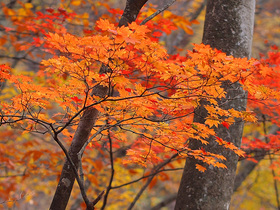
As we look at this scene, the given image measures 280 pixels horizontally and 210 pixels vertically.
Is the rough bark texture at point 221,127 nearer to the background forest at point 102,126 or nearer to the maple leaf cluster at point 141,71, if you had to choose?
the background forest at point 102,126

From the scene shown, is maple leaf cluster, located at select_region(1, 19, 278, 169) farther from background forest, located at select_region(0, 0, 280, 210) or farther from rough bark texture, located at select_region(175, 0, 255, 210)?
rough bark texture, located at select_region(175, 0, 255, 210)

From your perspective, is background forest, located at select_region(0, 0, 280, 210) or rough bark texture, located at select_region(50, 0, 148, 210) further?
background forest, located at select_region(0, 0, 280, 210)

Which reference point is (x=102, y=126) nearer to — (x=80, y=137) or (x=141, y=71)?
(x=80, y=137)

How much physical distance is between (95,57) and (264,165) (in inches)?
379

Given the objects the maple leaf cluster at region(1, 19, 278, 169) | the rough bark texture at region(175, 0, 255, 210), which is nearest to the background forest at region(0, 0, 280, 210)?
the maple leaf cluster at region(1, 19, 278, 169)

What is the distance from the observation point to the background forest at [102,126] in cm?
291

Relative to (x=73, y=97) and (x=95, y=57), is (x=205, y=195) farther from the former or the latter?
(x=95, y=57)

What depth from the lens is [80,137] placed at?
2664 mm

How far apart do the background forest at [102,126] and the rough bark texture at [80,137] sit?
14cm

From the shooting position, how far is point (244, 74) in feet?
7.53

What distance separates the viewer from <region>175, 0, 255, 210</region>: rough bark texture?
9.79ft

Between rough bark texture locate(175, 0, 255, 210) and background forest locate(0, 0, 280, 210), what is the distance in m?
0.30

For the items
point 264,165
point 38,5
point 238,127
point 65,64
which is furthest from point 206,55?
point 264,165

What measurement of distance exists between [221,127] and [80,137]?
1.61 m
